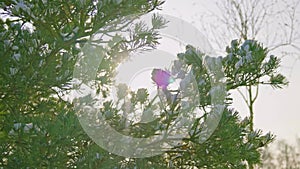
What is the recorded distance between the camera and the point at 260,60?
3469mm

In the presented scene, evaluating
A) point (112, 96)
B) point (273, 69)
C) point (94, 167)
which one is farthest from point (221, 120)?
point (112, 96)

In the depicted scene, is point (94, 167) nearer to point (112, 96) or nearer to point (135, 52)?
point (112, 96)

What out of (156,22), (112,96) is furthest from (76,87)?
(156,22)

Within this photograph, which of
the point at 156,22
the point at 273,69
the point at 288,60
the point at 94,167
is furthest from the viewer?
the point at 288,60

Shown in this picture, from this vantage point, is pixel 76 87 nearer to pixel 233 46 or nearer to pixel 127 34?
pixel 127 34

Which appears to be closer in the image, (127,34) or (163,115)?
(163,115)

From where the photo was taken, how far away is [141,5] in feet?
11.7

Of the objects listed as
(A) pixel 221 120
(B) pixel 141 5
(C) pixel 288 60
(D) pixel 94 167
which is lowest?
(D) pixel 94 167

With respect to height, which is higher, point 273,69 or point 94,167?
point 273,69

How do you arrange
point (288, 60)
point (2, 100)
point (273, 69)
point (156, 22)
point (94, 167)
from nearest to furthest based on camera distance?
1. point (94, 167)
2. point (2, 100)
3. point (273, 69)
4. point (156, 22)
5. point (288, 60)

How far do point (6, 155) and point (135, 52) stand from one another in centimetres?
162

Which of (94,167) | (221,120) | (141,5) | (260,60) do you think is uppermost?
(141,5)

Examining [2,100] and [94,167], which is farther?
[2,100]

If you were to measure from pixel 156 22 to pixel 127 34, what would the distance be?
0.32m
